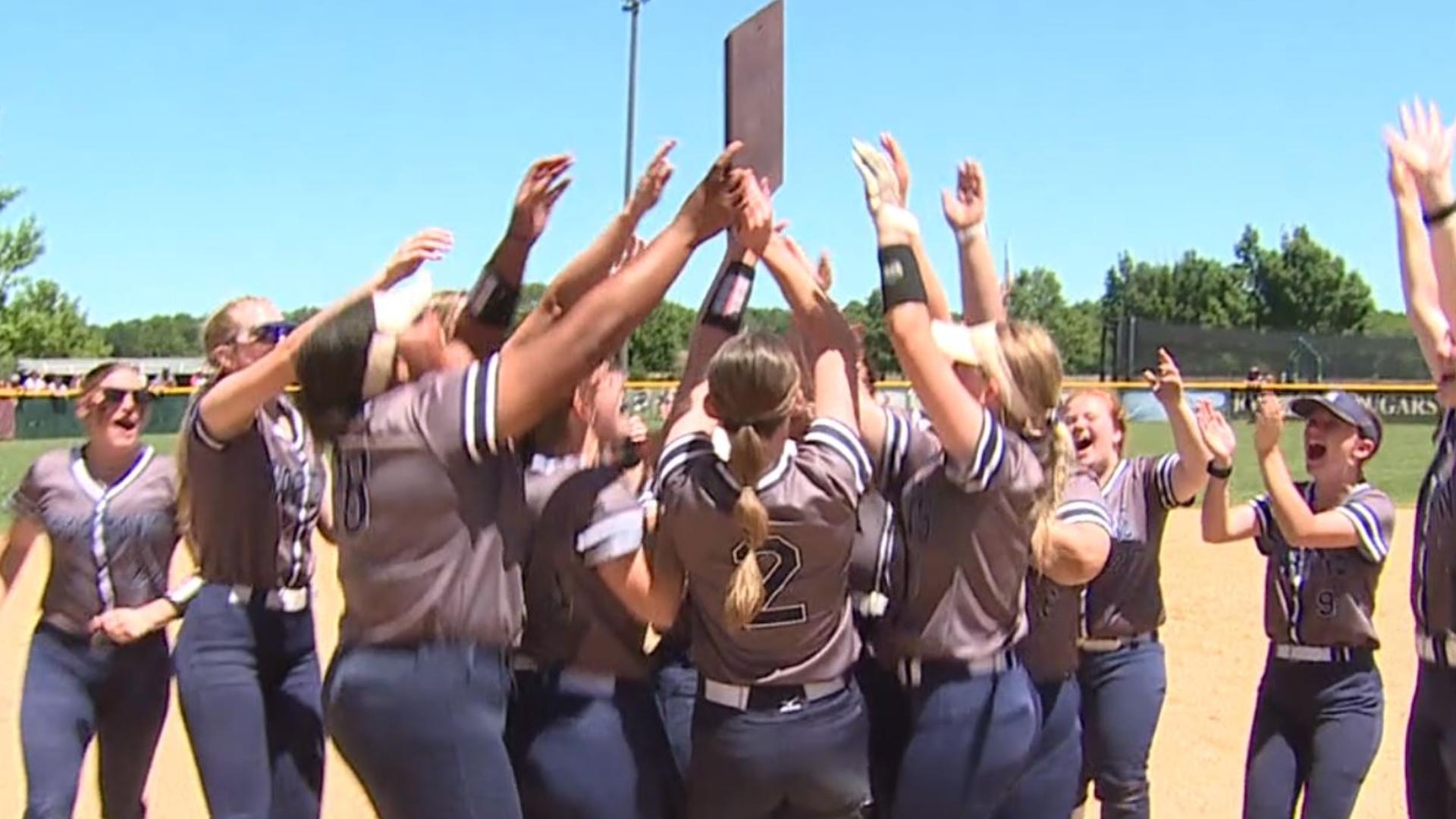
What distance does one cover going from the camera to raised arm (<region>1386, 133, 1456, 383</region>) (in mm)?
3869

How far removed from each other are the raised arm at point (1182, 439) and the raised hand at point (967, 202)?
123 centimetres

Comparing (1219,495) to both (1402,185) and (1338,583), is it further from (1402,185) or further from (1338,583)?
(1402,185)

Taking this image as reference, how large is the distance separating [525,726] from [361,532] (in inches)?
25.2

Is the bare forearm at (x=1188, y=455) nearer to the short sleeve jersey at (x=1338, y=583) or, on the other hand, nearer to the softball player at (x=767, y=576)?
the short sleeve jersey at (x=1338, y=583)

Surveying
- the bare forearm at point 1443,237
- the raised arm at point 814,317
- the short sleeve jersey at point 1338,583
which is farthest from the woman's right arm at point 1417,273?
the raised arm at point 814,317

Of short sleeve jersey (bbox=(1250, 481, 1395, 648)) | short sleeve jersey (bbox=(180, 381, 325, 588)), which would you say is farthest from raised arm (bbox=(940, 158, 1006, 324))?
short sleeve jersey (bbox=(180, 381, 325, 588))

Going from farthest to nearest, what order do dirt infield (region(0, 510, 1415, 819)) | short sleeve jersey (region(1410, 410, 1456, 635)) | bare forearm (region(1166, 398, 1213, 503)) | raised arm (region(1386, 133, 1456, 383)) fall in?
1. dirt infield (region(0, 510, 1415, 819))
2. bare forearm (region(1166, 398, 1213, 503))
3. raised arm (region(1386, 133, 1456, 383))
4. short sleeve jersey (region(1410, 410, 1456, 635))

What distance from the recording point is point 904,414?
3514 mm

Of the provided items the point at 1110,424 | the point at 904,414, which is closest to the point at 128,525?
the point at 904,414

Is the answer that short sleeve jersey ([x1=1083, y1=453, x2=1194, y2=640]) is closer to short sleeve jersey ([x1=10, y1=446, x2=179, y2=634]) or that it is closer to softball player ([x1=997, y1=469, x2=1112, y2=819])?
softball player ([x1=997, y1=469, x2=1112, y2=819])

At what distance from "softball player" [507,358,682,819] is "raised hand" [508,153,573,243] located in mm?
422

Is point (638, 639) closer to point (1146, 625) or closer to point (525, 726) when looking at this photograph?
point (525, 726)

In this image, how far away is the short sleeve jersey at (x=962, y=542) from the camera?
3.17m

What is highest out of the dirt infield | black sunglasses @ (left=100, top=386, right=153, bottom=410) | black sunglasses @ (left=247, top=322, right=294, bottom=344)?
black sunglasses @ (left=247, top=322, right=294, bottom=344)
